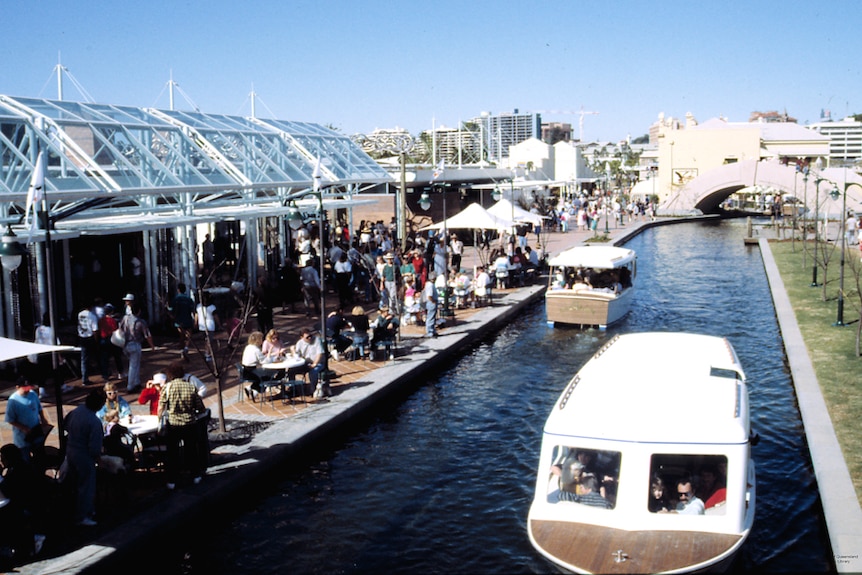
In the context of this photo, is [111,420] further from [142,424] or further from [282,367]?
[282,367]

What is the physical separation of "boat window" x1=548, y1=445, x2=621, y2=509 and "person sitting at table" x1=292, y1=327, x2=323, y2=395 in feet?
22.2

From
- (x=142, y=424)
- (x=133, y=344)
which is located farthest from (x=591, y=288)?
(x=142, y=424)

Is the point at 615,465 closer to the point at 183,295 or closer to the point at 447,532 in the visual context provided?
the point at 447,532

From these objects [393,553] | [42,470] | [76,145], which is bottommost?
[393,553]

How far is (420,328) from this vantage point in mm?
22469

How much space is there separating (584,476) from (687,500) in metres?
1.14

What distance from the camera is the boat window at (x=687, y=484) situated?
9.38 meters

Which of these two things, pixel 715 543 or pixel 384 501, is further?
pixel 384 501

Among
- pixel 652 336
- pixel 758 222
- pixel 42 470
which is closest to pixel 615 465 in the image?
pixel 652 336

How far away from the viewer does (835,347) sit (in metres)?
18.9

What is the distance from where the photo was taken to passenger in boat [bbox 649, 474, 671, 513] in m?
9.36

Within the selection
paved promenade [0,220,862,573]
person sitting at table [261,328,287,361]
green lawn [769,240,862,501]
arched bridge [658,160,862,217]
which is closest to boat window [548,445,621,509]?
paved promenade [0,220,862,573]

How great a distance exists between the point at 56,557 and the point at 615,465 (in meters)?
6.22

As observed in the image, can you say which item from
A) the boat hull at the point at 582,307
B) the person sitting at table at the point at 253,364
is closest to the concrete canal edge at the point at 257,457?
the person sitting at table at the point at 253,364
